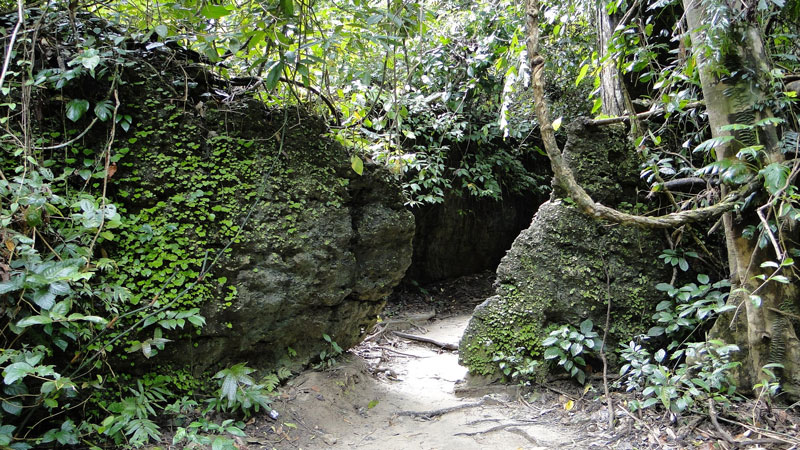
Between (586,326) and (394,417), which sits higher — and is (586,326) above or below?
above

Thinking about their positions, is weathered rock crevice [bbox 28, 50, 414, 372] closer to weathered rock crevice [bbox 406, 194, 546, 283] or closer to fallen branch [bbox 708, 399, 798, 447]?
fallen branch [bbox 708, 399, 798, 447]

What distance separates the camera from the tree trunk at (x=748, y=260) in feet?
9.20

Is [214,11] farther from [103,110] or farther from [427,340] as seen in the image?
[427,340]

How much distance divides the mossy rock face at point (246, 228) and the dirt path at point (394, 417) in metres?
0.32

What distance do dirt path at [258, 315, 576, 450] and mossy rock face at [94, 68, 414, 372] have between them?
320 millimetres

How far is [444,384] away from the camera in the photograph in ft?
14.7

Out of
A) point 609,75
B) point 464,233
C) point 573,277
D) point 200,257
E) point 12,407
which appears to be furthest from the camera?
point 464,233

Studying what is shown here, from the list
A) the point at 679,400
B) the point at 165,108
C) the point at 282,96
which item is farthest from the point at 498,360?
the point at 165,108

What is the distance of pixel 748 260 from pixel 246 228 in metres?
3.24

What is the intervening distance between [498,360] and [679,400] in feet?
4.55

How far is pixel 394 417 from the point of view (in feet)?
12.0

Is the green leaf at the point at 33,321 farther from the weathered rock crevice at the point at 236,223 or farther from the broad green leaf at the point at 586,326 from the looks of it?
the broad green leaf at the point at 586,326

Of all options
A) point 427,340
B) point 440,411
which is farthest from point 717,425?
point 427,340

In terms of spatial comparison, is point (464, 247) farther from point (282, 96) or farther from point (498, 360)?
point (282, 96)
